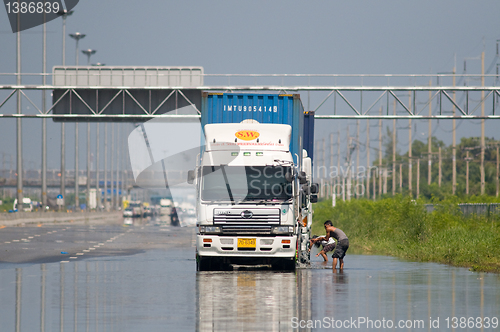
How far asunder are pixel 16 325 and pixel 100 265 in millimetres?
11557

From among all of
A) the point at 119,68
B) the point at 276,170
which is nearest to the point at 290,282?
the point at 276,170

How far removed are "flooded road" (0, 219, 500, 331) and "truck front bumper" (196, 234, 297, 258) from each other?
1.67ft

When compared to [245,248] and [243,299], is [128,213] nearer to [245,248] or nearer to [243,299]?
[245,248]

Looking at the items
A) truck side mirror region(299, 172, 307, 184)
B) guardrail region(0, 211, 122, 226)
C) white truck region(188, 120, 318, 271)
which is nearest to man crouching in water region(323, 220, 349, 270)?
white truck region(188, 120, 318, 271)

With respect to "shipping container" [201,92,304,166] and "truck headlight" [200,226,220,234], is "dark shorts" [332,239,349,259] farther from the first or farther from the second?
"truck headlight" [200,226,220,234]

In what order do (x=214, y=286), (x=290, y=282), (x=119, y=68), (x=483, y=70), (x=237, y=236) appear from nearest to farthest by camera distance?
(x=214, y=286), (x=290, y=282), (x=237, y=236), (x=119, y=68), (x=483, y=70)

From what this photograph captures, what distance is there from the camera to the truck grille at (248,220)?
19.4 metres

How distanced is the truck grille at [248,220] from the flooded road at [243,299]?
1.07m

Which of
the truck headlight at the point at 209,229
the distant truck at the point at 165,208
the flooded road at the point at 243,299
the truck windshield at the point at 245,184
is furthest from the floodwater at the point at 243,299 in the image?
the distant truck at the point at 165,208

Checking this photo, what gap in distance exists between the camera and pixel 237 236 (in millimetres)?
19391

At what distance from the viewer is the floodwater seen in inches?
437

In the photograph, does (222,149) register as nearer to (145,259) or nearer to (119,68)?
(145,259)

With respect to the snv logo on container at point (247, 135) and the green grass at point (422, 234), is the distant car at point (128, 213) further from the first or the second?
the snv logo on container at point (247, 135)

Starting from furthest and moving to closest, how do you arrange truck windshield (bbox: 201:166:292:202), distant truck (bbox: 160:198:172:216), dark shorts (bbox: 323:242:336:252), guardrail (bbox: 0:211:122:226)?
distant truck (bbox: 160:198:172:216)
guardrail (bbox: 0:211:122:226)
dark shorts (bbox: 323:242:336:252)
truck windshield (bbox: 201:166:292:202)
